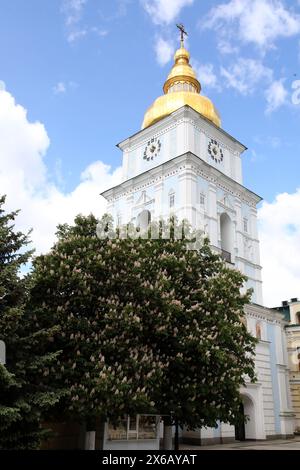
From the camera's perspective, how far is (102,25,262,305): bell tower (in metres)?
32.7

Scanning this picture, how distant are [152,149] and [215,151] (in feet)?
15.3

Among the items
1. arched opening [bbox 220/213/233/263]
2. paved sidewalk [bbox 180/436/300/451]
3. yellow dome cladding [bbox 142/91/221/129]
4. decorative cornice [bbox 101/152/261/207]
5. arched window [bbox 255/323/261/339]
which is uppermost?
yellow dome cladding [bbox 142/91/221/129]

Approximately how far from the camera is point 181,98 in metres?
36.0

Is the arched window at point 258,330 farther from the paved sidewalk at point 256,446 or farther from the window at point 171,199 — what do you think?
the window at point 171,199

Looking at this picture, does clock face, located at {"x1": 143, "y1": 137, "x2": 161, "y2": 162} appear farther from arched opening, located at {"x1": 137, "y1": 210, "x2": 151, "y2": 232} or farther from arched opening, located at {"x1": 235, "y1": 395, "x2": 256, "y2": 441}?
arched opening, located at {"x1": 235, "y1": 395, "x2": 256, "y2": 441}

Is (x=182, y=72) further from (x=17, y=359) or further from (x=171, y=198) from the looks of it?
(x=17, y=359)

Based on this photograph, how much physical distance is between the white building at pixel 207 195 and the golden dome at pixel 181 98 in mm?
76

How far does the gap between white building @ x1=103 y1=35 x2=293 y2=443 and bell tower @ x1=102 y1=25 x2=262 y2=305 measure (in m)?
0.07

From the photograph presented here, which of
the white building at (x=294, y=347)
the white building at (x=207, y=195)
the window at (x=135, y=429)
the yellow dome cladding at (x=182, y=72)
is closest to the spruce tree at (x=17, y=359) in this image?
the window at (x=135, y=429)

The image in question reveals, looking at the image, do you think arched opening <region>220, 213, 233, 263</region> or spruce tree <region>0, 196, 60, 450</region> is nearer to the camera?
spruce tree <region>0, 196, 60, 450</region>

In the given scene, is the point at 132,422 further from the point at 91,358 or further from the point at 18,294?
the point at 18,294

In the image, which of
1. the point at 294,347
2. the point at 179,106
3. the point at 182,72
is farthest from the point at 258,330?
the point at 182,72

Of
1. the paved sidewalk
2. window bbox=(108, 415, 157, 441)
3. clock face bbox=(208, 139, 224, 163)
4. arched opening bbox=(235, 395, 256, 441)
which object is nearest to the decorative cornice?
clock face bbox=(208, 139, 224, 163)

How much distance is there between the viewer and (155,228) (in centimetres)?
2088
